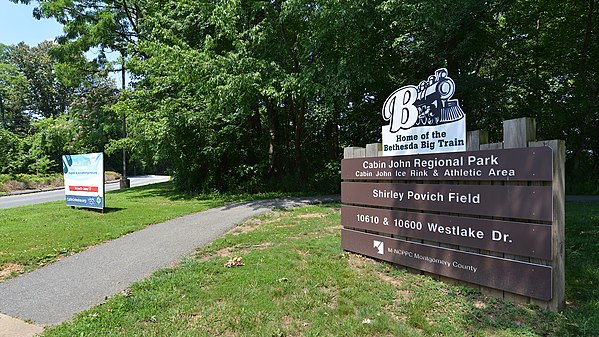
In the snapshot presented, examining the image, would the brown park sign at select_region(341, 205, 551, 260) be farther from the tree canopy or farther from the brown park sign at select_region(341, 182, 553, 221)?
the tree canopy

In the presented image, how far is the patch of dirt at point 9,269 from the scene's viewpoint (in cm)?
525

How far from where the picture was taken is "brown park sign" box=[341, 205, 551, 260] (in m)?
3.48

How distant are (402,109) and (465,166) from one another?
126 cm

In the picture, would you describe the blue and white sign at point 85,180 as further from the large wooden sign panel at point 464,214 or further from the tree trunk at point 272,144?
the large wooden sign panel at point 464,214

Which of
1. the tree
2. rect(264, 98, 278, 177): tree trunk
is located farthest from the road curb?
the tree

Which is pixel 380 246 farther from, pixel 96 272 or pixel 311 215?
pixel 311 215

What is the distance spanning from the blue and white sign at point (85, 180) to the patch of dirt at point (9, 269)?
4984 mm

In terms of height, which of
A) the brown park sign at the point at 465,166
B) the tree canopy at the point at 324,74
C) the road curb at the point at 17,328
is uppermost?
the tree canopy at the point at 324,74

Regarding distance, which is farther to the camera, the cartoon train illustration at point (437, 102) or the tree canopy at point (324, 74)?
the tree canopy at point (324, 74)

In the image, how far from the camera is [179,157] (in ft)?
50.0

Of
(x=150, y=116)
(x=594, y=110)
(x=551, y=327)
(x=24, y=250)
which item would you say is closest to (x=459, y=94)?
(x=594, y=110)

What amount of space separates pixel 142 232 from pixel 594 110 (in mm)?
17736

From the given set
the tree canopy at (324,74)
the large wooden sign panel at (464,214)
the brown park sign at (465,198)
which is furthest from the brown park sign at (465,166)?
the tree canopy at (324,74)

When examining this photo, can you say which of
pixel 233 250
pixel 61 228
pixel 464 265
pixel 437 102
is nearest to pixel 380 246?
pixel 464 265
